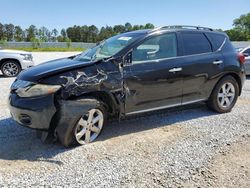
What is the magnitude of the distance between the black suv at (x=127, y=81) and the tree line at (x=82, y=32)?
6826 centimetres

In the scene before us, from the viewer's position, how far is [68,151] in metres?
4.01

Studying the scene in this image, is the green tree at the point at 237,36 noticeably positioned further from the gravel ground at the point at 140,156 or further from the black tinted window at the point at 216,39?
the gravel ground at the point at 140,156

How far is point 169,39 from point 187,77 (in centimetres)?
74

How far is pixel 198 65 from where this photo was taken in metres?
5.30

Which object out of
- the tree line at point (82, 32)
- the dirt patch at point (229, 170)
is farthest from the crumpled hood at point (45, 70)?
the tree line at point (82, 32)

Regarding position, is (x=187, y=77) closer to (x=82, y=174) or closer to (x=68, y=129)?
(x=68, y=129)

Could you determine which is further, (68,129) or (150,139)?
(150,139)

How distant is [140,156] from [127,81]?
118 cm

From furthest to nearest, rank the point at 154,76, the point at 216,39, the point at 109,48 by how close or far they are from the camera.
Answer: the point at 216,39
the point at 109,48
the point at 154,76

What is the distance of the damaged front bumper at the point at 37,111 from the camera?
12.6 feet

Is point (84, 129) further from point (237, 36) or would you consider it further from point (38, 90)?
point (237, 36)

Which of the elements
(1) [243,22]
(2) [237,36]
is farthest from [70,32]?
(1) [243,22]

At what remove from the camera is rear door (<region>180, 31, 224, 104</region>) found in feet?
17.0

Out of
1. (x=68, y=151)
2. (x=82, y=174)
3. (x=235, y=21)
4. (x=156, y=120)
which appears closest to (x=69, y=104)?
(x=68, y=151)
